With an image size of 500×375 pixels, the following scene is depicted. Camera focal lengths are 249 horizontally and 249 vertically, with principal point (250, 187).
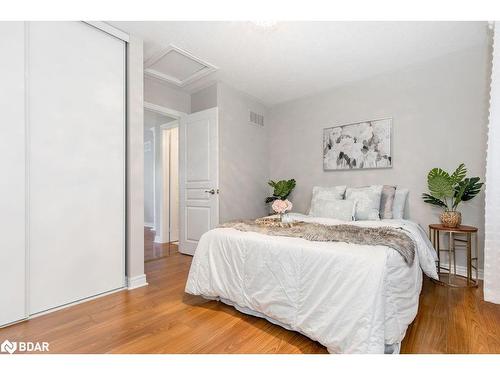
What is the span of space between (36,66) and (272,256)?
232cm

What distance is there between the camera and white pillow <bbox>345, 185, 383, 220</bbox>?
2.86 m

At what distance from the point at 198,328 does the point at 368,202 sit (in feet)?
7.43

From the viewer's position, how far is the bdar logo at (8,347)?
58.5 inches

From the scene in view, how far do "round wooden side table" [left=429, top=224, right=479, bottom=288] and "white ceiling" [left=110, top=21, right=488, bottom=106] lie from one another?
1.95m

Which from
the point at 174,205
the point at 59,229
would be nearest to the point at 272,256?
the point at 59,229

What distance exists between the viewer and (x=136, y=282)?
8.27 ft

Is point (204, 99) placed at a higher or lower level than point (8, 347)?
higher

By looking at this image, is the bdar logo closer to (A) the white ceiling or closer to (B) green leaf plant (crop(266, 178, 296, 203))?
(A) the white ceiling

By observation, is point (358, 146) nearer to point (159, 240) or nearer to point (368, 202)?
point (368, 202)

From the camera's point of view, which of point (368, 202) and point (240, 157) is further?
point (240, 157)

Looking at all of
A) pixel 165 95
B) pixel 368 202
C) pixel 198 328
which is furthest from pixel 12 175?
pixel 368 202

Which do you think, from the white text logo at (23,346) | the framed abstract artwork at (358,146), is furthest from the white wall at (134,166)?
the framed abstract artwork at (358,146)
